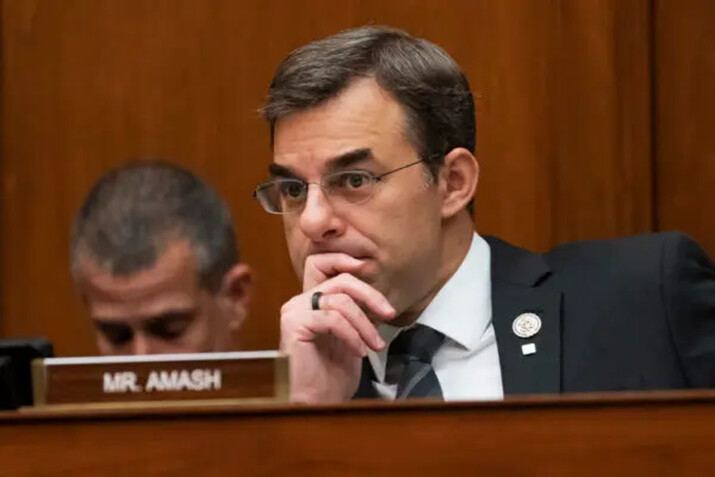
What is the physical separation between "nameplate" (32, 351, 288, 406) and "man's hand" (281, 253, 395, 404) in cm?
48

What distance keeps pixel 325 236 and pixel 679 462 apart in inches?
30.8

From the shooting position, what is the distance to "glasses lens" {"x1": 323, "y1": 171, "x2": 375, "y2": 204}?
63.7 inches

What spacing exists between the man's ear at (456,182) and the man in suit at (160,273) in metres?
0.42

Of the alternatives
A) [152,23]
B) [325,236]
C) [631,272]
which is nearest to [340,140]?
A: [325,236]

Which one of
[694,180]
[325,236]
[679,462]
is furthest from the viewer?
[694,180]

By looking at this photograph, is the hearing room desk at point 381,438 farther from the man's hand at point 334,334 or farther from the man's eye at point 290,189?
the man's eye at point 290,189

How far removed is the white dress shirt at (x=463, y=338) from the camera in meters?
1.61

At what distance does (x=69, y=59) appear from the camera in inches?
81.8

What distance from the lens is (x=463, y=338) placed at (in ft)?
5.36

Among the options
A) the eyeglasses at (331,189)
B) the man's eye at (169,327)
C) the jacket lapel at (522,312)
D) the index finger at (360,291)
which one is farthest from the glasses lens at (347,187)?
the man's eye at (169,327)

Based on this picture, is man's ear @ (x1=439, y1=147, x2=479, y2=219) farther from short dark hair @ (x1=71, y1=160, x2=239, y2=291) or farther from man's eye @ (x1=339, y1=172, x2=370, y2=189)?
short dark hair @ (x1=71, y1=160, x2=239, y2=291)

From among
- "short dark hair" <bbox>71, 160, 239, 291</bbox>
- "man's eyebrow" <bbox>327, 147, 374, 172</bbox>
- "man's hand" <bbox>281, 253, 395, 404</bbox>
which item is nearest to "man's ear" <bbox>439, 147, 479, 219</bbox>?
"man's eyebrow" <bbox>327, 147, 374, 172</bbox>

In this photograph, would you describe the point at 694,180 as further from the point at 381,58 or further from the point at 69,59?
the point at 69,59

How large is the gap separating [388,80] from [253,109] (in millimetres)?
423
